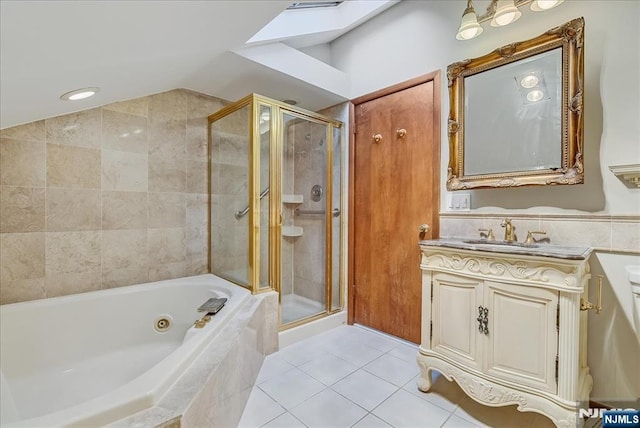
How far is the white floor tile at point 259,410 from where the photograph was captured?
137 cm

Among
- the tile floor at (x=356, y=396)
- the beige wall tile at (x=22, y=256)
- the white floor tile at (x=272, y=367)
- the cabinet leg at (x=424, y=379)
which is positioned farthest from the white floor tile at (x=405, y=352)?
the beige wall tile at (x=22, y=256)

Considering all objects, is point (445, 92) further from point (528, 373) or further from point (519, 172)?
point (528, 373)

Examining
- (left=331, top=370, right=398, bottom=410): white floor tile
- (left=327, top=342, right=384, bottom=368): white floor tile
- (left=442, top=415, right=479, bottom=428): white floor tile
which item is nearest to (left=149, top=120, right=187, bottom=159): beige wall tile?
(left=327, top=342, right=384, bottom=368): white floor tile

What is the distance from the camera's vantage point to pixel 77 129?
186 cm

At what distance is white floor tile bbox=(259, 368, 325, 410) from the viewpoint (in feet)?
5.08

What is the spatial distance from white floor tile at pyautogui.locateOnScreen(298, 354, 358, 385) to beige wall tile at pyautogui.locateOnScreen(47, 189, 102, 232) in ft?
5.64

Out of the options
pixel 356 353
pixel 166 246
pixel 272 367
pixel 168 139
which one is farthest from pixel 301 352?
pixel 168 139

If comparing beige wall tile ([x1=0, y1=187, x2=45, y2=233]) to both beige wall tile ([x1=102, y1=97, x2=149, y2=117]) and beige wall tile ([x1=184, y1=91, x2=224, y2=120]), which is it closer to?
beige wall tile ([x1=102, y1=97, x2=149, y2=117])

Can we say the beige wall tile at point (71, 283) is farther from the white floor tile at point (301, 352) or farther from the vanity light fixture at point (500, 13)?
the vanity light fixture at point (500, 13)

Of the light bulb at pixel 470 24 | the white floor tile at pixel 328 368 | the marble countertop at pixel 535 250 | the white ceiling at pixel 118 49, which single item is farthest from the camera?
the white floor tile at pixel 328 368

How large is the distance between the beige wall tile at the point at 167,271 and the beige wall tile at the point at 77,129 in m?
0.96

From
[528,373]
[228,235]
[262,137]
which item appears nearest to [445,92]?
[262,137]

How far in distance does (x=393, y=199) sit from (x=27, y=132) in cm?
244

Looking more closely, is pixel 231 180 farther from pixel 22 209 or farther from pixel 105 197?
pixel 22 209
